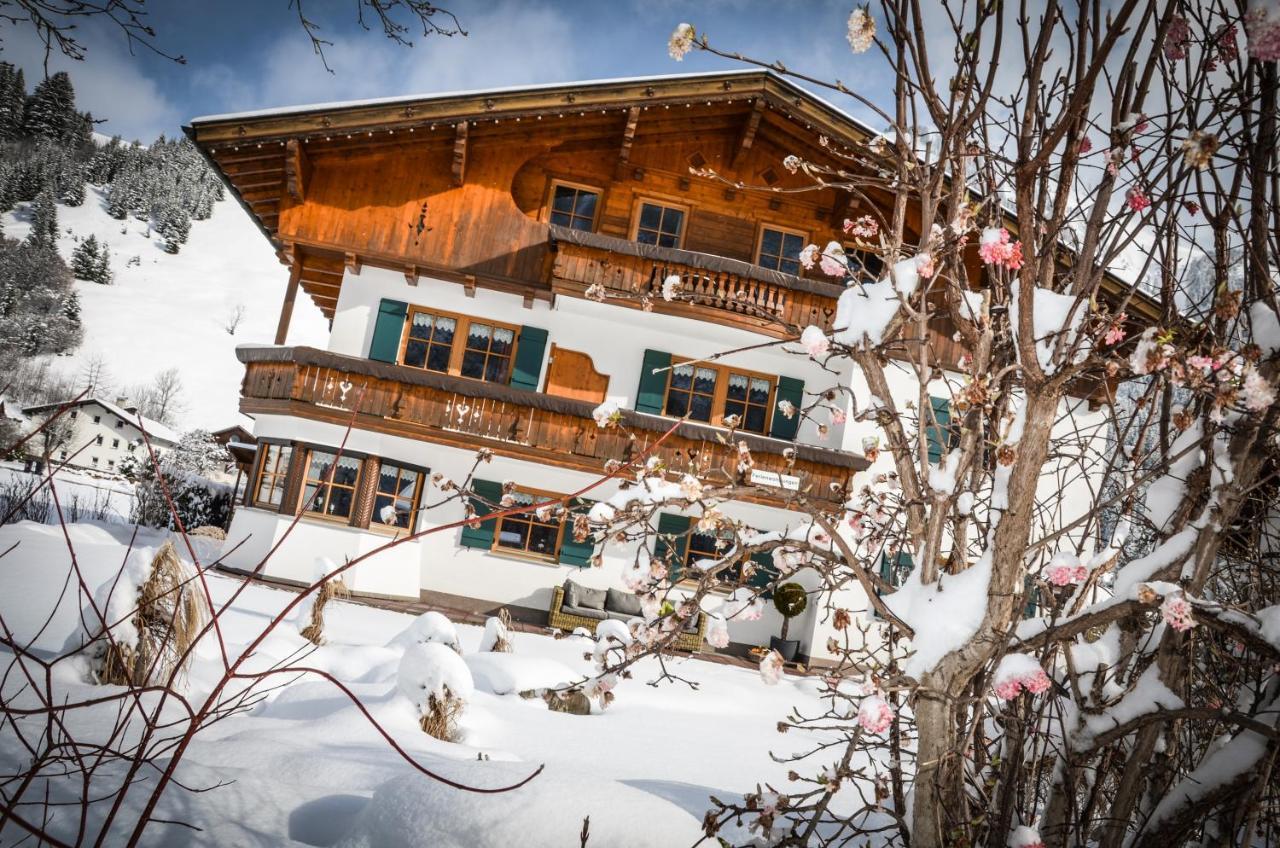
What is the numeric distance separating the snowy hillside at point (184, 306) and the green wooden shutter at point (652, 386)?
184ft

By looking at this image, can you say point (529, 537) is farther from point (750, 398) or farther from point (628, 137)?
point (628, 137)

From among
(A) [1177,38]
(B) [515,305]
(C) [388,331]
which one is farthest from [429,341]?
(A) [1177,38]

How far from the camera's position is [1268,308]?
2.15 meters

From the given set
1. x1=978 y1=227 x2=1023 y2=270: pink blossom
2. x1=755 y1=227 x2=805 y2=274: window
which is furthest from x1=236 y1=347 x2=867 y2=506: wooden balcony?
x1=978 y1=227 x2=1023 y2=270: pink blossom

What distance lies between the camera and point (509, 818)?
2.93m

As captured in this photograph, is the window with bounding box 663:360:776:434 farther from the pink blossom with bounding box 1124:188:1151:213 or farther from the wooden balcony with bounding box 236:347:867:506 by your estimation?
the pink blossom with bounding box 1124:188:1151:213

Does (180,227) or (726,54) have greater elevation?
(180,227)

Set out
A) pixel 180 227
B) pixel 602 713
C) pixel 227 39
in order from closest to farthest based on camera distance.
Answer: pixel 227 39 → pixel 602 713 → pixel 180 227

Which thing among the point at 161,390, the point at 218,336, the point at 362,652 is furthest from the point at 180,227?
the point at 362,652

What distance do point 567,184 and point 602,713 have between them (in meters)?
11.0

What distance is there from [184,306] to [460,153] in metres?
86.0

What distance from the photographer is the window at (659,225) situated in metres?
14.9

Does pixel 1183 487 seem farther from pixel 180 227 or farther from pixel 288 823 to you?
pixel 180 227

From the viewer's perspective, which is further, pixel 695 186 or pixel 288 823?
pixel 695 186
